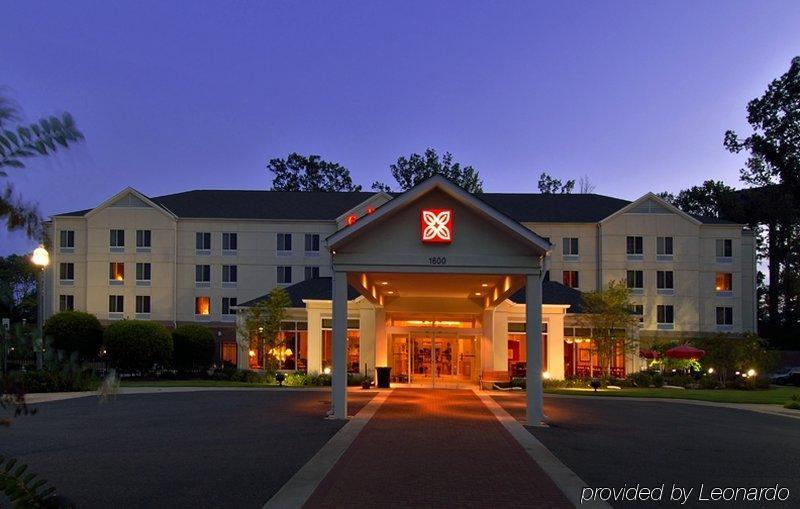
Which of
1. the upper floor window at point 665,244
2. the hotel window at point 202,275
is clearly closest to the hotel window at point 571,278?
the upper floor window at point 665,244

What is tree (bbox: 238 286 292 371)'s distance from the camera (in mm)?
37406

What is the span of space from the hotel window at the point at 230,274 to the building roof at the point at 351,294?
505 inches

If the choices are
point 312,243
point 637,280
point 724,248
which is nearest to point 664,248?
point 637,280

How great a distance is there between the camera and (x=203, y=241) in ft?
179

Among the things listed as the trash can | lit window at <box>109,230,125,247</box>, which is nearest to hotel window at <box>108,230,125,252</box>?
lit window at <box>109,230,125,247</box>

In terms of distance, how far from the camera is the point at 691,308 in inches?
2121

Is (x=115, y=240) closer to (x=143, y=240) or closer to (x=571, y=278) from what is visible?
(x=143, y=240)

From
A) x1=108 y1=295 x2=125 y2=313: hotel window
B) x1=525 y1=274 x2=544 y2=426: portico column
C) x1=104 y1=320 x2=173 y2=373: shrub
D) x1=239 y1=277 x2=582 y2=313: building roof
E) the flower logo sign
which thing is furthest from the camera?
x1=108 y1=295 x2=125 y2=313: hotel window

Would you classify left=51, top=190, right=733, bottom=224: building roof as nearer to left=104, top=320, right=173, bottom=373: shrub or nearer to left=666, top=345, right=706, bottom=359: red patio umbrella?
left=104, top=320, right=173, bottom=373: shrub

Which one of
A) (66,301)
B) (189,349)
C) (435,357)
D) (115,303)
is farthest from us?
(66,301)

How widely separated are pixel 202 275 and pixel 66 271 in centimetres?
937

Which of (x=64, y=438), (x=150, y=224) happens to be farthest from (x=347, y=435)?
(x=150, y=224)

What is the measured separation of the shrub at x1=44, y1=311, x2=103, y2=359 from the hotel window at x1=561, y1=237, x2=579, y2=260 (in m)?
30.9

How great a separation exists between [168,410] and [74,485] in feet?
36.5
